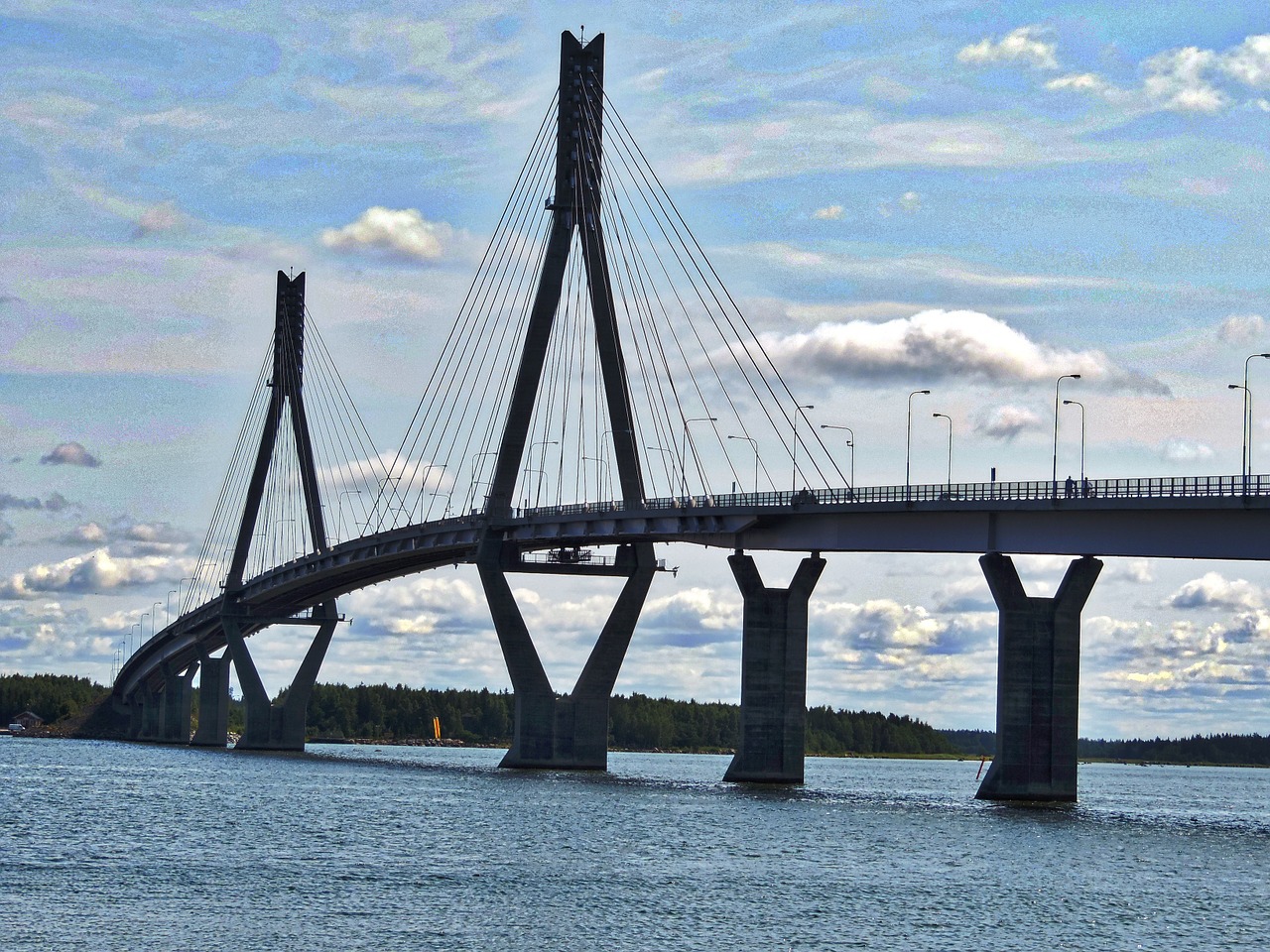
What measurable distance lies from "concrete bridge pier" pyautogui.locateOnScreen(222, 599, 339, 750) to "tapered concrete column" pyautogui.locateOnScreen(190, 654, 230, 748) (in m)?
10.2

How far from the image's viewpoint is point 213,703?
17275 centimetres

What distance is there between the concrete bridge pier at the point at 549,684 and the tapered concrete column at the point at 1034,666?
3184 centimetres

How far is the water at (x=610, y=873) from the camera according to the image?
143 feet

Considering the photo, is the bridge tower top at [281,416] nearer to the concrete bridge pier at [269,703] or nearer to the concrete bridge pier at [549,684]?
the concrete bridge pier at [269,703]

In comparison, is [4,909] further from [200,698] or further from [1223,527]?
[200,698]

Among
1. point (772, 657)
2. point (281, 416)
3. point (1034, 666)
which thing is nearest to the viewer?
point (1034, 666)

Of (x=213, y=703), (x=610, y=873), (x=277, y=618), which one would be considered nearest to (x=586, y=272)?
(x=610, y=873)

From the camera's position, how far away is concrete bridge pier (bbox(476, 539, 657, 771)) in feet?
349

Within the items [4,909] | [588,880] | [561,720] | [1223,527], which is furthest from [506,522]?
[4,909]

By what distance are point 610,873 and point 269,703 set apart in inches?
4397

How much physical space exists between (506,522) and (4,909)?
207 ft

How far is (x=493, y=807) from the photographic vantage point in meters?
78.9

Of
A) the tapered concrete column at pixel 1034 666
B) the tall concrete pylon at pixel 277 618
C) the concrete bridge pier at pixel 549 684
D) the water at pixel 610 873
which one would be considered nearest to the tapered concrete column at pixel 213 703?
the tall concrete pylon at pixel 277 618

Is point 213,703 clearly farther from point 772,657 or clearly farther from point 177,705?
point 772,657
